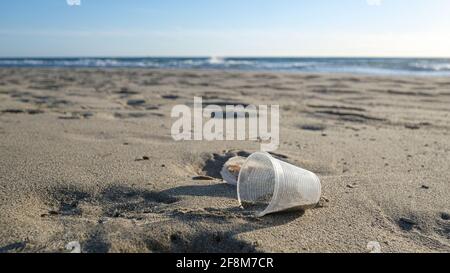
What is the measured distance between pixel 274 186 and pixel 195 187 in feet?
1.86

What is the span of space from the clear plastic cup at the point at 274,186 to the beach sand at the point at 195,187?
67mm

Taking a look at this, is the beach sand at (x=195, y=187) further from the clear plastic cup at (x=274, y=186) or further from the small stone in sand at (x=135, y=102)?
the small stone in sand at (x=135, y=102)

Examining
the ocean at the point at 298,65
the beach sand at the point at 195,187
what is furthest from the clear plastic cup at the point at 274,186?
the ocean at the point at 298,65

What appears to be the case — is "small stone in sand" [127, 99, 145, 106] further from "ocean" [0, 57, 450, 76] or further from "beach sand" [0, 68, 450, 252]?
"ocean" [0, 57, 450, 76]

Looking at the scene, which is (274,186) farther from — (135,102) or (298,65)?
(298,65)

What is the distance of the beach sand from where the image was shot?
A: 6.82 ft

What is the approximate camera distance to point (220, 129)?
4.80m

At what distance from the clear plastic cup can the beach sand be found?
0.07 meters

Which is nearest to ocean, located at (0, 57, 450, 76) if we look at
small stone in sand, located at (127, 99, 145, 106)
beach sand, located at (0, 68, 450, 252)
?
small stone in sand, located at (127, 99, 145, 106)

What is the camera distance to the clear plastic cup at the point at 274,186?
7.52ft

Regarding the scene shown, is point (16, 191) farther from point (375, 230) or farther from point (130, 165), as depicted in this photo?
point (375, 230)

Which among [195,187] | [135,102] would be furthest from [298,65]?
[195,187]
